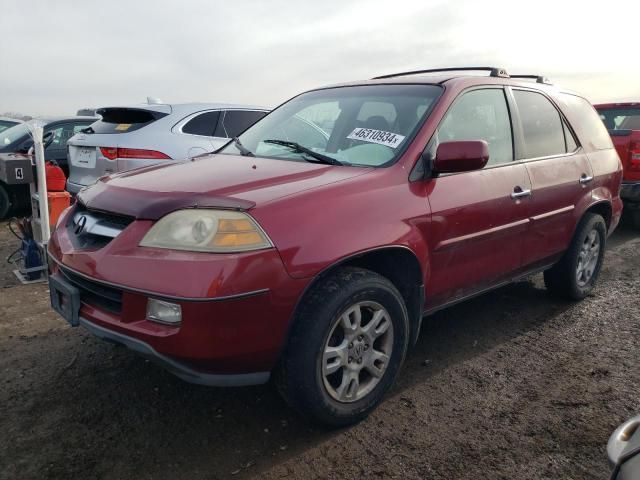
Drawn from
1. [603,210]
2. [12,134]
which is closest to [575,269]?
[603,210]

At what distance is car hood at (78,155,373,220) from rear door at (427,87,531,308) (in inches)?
22.7

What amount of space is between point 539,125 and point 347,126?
1.53m

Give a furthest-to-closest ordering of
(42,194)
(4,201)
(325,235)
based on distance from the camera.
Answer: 1. (4,201)
2. (42,194)
3. (325,235)

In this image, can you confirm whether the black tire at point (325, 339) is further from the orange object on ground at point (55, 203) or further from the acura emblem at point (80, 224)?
the orange object on ground at point (55, 203)

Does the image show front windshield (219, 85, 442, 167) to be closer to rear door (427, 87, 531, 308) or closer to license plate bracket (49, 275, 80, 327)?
rear door (427, 87, 531, 308)

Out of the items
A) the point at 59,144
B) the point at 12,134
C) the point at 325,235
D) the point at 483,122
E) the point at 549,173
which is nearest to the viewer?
the point at 325,235

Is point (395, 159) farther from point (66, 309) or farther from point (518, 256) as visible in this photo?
point (66, 309)

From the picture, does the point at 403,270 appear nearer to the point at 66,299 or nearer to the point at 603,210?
the point at 66,299

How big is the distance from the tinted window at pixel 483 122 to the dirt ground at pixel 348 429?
53.3 inches

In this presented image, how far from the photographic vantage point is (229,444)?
8.45 ft

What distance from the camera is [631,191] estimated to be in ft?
23.0

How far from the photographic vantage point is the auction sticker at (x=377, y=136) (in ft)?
9.93

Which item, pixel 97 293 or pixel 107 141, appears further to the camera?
pixel 107 141

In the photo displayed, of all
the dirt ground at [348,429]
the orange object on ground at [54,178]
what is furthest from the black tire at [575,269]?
the orange object on ground at [54,178]
